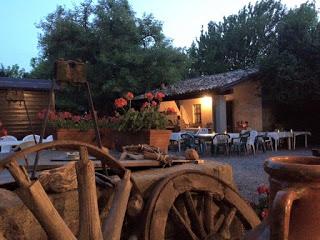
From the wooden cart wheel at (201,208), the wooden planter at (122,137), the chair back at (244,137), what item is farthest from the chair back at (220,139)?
the wooden cart wheel at (201,208)

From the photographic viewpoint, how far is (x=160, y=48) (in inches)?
667

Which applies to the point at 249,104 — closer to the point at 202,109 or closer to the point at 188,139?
the point at 202,109

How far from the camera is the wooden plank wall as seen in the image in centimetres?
1288

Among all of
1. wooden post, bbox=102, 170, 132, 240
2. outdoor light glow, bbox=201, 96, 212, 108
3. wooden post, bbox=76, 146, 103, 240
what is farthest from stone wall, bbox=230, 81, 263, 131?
wooden post, bbox=76, 146, 103, 240

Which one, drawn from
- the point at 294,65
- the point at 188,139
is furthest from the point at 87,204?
the point at 294,65

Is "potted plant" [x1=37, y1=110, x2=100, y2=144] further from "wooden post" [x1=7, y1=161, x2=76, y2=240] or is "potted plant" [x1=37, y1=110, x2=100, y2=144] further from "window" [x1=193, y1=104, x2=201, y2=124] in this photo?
"window" [x1=193, y1=104, x2=201, y2=124]

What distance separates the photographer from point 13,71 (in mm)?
30312

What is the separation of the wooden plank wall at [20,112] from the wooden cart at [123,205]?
11377mm

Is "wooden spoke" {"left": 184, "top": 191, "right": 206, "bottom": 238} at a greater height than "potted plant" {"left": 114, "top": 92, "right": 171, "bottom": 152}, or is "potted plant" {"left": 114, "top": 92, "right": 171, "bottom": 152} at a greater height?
Result: "potted plant" {"left": 114, "top": 92, "right": 171, "bottom": 152}

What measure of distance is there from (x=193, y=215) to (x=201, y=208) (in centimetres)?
13

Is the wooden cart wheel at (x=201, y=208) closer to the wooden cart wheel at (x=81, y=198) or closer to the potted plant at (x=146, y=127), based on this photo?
the wooden cart wheel at (x=81, y=198)

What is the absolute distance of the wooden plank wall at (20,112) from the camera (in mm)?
12875

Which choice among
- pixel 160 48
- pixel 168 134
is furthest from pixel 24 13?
pixel 168 134

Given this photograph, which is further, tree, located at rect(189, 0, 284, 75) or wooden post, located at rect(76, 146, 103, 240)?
tree, located at rect(189, 0, 284, 75)
